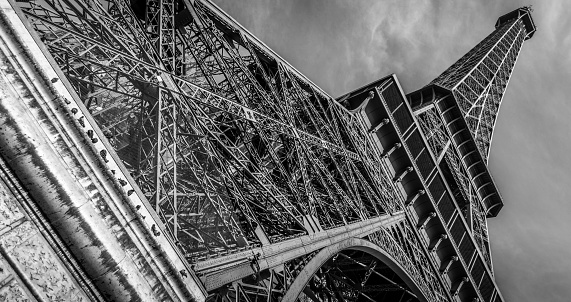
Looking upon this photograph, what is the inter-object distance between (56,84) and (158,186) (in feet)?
7.65

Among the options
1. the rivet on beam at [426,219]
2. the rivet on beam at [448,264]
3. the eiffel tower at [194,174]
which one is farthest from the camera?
the rivet on beam at [448,264]

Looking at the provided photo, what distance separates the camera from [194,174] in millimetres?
7609

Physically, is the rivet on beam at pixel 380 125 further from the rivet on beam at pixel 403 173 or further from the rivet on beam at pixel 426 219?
the rivet on beam at pixel 426 219

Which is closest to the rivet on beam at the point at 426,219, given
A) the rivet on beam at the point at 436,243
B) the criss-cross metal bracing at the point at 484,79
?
the rivet on beam at the point at 436,243

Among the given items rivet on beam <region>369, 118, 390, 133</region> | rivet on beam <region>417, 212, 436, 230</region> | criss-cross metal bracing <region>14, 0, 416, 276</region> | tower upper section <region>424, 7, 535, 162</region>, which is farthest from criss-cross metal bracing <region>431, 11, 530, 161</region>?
criss-cross metal bracing <region>14, 0, 416, 276</region>

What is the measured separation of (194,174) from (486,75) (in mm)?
53977

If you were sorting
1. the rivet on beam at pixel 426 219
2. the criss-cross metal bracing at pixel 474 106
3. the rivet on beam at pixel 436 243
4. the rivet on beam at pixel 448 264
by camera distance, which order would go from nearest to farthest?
the rivet on beam at pixel 426 219
the rivet on beam at pixel 436 243
the rivet on beam at pixel 448 264
the criss-cross metal bracing at pixel 474 106

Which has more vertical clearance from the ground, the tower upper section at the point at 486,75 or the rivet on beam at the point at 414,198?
the rivet on beam at the point at 414,198

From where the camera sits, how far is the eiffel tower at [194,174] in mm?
4520

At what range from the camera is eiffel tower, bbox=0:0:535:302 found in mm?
4520

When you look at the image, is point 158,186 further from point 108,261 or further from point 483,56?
point 483,56

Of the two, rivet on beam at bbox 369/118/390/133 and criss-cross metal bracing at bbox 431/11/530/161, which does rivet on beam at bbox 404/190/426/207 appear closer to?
rivet on beam at bbox 369/118/390/133

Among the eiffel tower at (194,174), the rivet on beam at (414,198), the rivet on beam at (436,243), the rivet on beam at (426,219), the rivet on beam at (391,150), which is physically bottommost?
the rivet on beam at (436,243)

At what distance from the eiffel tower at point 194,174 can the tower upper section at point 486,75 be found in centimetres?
1850
